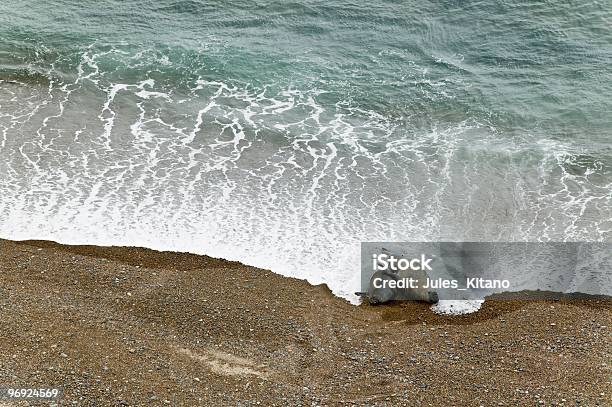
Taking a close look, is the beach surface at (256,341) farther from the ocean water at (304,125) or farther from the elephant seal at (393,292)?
the ocean water at (304,125)

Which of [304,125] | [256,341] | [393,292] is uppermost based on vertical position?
[304,125]

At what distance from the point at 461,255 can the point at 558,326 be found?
11.5ft

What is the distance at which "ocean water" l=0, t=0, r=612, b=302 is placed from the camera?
62.2 ft

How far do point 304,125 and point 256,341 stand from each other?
10945 mm

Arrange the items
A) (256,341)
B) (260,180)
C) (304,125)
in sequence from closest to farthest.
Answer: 1. (256,341)
2. (260,180)
3. (304,125)

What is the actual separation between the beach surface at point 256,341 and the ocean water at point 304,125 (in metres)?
1.26

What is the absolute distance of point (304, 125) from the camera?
24.0 meters

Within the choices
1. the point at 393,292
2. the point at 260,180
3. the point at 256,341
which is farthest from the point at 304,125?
the point at 256,341

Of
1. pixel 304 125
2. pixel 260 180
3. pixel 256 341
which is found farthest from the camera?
pixel 304 125

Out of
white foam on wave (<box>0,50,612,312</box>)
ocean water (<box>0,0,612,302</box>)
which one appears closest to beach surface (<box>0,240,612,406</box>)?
white foam on wave (<box>0,50,612,312</box>)

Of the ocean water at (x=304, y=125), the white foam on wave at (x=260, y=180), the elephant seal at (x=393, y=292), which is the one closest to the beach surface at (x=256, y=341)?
the elephant seal at (x=393, y=292)

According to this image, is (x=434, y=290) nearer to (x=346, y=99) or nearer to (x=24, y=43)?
(x=346, y=99)

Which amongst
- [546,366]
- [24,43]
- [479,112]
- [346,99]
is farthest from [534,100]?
[24,43]

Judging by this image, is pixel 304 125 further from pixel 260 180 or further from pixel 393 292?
pixel 393 292
